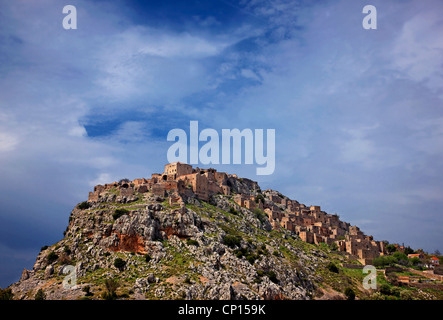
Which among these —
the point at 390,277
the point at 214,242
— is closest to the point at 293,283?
the point at 214,242

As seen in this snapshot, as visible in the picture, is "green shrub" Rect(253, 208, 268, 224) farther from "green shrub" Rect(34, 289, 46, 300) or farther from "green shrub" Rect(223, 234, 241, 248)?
"green shrub" Rect(34, 289, 46, 300)

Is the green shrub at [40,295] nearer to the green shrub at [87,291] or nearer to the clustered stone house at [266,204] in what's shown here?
the green shrub at [87,291]

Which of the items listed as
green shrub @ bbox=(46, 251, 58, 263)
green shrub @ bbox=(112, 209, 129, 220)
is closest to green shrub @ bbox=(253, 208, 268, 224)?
green shrub @ bbox=(112, 209, 129, 220)

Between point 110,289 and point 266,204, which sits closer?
point 110,289

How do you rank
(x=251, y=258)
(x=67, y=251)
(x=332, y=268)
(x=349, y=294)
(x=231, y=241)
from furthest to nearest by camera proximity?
(x=332, y=268)
(x=349, y=294)
(x=231, y=241)
(x=251, y=258)
(x=67, y=251)

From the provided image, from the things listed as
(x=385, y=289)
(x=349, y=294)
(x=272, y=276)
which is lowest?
(x=349, y=294)

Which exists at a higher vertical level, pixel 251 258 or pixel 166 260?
pixel 251 258

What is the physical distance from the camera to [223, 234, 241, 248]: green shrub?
317ft

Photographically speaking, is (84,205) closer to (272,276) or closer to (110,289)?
(110,289)

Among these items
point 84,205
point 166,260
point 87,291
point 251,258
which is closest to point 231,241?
point 251,258

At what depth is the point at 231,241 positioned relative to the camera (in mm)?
97188

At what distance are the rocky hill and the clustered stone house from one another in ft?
11.5

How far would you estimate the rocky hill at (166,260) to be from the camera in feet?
255

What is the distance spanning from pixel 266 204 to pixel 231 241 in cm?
5735
